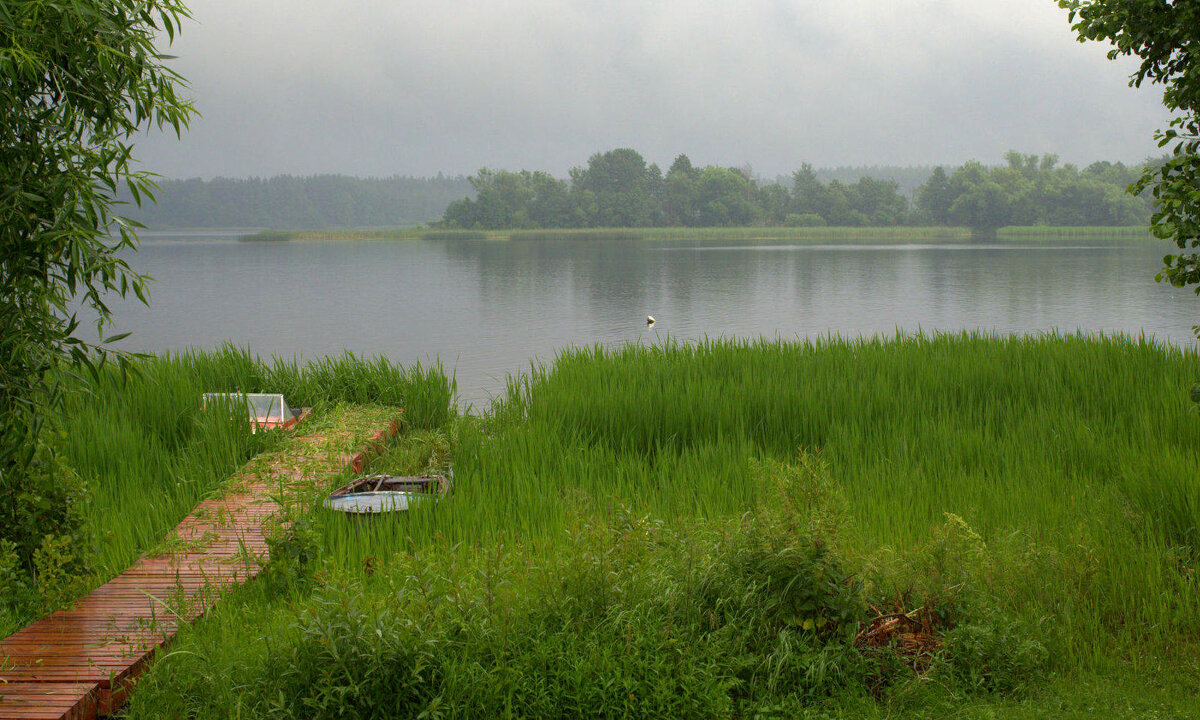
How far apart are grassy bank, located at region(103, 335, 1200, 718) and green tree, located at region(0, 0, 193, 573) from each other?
49.1 inches

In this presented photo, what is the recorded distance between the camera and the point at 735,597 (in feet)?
12.1

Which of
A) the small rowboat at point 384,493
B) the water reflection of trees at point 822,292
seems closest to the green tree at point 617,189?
the water reflection of trees at point 822,292

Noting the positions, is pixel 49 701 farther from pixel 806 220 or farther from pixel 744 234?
pixel 806 220

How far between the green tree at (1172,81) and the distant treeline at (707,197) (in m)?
87.9

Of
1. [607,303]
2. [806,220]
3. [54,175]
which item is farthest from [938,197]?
[54,175]

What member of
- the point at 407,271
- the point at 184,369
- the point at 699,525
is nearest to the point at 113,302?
the point at 407,271

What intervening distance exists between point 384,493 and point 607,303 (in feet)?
69.8

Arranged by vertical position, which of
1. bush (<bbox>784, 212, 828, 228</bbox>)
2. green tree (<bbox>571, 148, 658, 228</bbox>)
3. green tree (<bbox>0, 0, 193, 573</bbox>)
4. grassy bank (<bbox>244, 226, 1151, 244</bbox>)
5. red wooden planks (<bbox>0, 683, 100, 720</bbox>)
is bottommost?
red wooden planks (<bbox>0, 683, 100, 720</bbox>)

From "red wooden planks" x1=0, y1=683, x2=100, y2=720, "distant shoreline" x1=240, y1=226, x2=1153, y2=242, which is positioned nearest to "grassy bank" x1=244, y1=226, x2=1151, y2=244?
"distant shoreline" x1=240, y1=226, x2=1153, y2=242

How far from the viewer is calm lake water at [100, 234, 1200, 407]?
19438 mm

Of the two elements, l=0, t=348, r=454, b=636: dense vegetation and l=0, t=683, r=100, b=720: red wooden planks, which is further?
l=0, t=348, r=454, b=636: dense vegetation

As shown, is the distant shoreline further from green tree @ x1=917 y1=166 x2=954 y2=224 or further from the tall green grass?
the tall green grass

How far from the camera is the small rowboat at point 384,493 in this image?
5.10m

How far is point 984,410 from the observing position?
772cm
